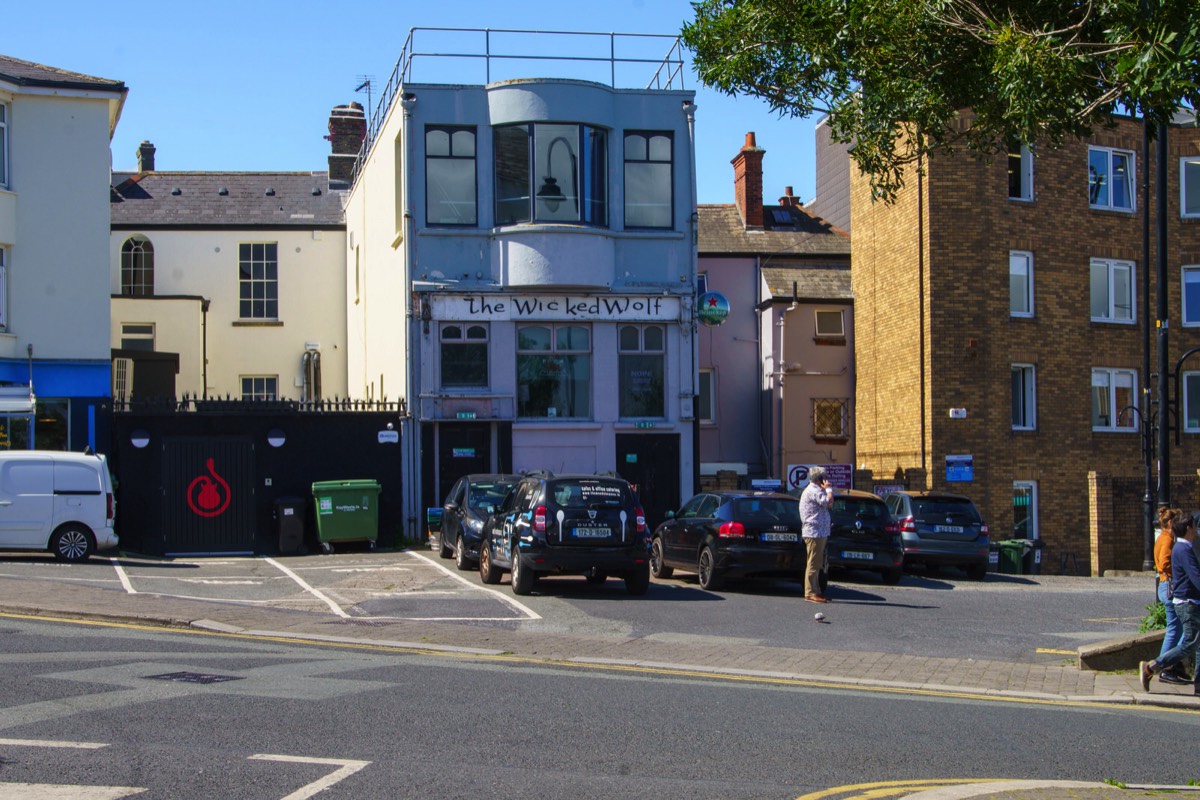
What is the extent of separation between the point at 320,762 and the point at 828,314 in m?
28.4

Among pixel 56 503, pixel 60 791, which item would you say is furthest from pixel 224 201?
pixel 60 791

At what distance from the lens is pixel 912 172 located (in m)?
30.8

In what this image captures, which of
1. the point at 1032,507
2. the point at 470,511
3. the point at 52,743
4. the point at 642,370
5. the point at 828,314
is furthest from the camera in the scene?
the point at 828,314

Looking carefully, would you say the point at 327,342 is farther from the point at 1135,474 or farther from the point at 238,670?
the point at 238,670

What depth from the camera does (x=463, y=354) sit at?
27141 millimetres

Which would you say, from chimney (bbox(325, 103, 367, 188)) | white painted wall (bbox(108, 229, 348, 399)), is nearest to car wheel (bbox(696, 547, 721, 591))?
white painted wall (bbox(108, 229, 348, 399))

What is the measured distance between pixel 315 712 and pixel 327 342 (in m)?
29.8

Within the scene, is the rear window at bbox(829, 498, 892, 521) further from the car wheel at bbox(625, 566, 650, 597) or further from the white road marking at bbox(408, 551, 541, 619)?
the white road marking at bbox(408, 551, 541, 619)

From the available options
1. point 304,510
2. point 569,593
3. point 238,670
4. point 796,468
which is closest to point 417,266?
point 304,510

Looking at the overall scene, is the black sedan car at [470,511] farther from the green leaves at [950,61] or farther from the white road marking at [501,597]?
the green leaves at [950,61]

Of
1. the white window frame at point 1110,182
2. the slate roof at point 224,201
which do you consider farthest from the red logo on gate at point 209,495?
the white window frame at point 1110,182

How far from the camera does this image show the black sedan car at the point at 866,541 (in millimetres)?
21188

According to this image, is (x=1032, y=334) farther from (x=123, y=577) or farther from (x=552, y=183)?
(x=123, y=577)

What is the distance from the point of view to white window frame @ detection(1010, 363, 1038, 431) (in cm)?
3092
